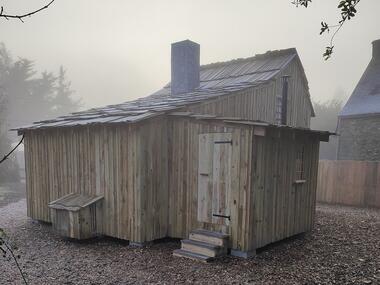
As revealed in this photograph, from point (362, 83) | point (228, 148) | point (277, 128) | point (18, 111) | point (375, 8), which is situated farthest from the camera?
point (18, 111)

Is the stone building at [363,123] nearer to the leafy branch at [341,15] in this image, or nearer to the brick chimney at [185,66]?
the brick chimney at [185,66]

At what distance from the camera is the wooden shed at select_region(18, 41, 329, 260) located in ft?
22.4

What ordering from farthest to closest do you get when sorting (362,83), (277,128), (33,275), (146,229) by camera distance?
(362,83) < (146,229) < (277,128) < (33,275)

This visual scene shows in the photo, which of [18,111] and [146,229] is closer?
[146,229]

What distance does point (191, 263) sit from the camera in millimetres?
6469

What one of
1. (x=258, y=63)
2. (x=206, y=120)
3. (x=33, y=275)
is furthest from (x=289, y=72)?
(x=33, y=275)

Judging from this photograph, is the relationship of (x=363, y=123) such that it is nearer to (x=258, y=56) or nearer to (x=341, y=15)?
(x=258, y=56)

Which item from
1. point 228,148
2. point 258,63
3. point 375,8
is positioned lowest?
point 228,148

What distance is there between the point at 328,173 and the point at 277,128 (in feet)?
32.2

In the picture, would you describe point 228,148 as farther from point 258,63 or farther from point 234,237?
point 258,63

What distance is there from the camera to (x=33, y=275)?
5.97 metres

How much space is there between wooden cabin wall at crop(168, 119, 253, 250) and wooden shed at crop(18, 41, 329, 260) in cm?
2

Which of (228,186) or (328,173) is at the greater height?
(228,186)

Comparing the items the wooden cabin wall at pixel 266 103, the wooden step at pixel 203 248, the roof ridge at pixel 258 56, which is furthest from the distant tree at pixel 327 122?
the wooden step at pixel 203 248
